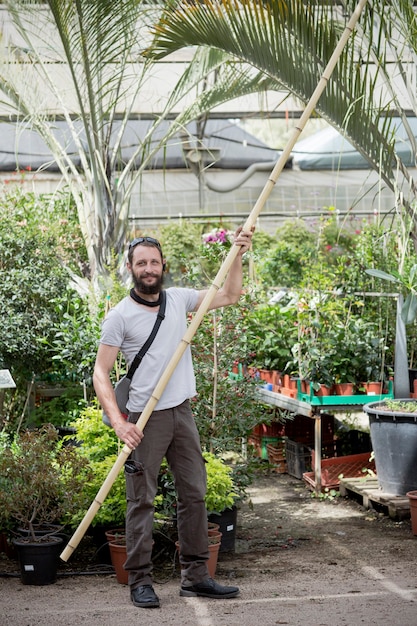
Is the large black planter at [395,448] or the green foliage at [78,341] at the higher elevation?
the green foliage at [78,341]

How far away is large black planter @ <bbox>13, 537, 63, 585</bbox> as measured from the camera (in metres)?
4.26

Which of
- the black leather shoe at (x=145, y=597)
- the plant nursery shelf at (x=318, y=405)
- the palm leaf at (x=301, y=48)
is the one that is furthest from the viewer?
the plant nursery shelf at (x=318, y=405)

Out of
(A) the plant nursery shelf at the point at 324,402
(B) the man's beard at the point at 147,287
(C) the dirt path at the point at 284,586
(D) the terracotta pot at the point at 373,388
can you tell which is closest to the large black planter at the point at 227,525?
(C) the dirt path at the point at 284,586

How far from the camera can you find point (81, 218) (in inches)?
276

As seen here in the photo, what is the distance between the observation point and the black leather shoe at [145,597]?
3.89 meters

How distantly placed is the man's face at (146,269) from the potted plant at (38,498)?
1106 mm

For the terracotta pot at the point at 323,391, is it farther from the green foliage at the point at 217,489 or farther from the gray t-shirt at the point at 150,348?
the gray t-shirt at the point at 150,348

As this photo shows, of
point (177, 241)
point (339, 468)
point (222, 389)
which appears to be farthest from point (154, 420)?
point (177, 241)

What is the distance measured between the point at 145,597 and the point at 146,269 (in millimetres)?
1421

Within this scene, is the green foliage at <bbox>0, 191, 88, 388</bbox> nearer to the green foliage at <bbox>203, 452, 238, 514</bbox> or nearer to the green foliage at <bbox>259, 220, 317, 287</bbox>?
the green foliage at <bbox>203, 452, 238, 514</bbox>

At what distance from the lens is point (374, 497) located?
5.74 metres

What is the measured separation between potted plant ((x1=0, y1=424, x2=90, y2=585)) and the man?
22.1 inches

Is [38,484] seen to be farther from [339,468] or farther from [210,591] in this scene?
[339,468]

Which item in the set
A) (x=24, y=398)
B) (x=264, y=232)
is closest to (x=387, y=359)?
(x=24, y=398)
